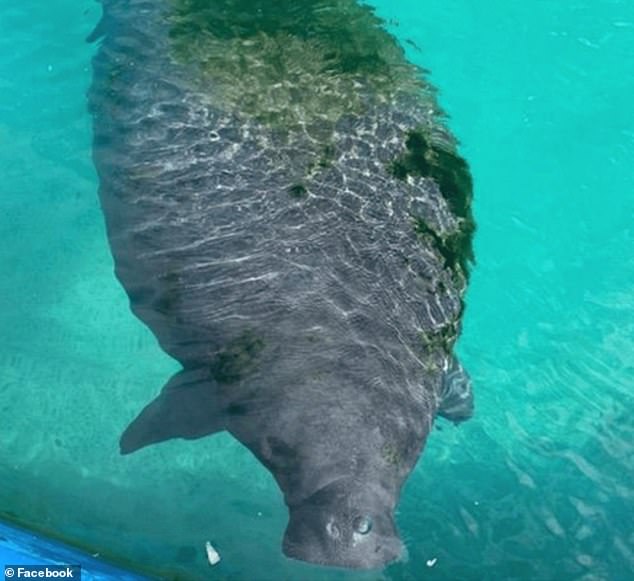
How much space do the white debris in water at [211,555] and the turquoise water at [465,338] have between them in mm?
68

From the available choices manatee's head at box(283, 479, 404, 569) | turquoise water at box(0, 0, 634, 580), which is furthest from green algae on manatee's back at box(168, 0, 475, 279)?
manatee's head at box(283, 479, 404, 569)

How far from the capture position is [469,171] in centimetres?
991

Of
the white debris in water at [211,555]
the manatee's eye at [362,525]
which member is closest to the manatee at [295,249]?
the manatee's eye at [362,525]

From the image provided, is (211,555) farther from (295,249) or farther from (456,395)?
(295,249)

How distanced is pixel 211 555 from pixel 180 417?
1376 mm

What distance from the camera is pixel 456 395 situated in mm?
7887

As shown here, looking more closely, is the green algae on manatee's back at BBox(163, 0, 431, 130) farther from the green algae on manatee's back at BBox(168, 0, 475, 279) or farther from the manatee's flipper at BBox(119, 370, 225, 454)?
the manatee's flipper at BBox(119, 370, 225, 454)

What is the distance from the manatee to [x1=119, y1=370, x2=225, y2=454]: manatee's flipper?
2 centimetres

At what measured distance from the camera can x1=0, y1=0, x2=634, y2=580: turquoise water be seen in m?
7.93

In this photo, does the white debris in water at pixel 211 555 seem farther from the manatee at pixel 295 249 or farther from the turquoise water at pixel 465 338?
the manatee at pixel 295 249

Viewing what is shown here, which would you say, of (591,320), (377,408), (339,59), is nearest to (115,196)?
(339,59)

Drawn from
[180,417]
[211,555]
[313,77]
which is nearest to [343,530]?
[180,417]

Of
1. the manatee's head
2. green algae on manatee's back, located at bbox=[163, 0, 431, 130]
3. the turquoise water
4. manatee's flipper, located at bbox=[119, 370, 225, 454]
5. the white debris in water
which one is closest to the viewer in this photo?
the manatee's head

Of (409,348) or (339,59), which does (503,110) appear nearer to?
(339,59)
